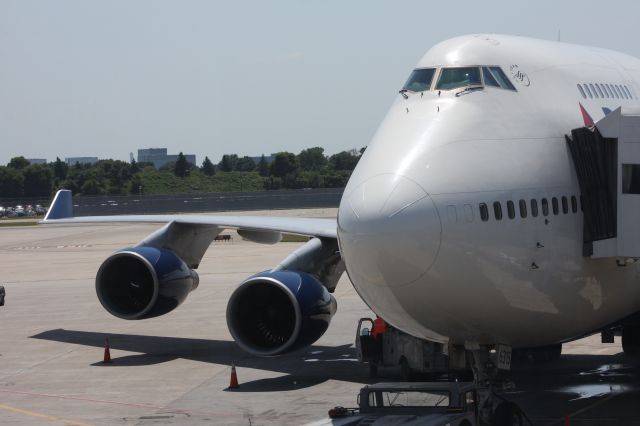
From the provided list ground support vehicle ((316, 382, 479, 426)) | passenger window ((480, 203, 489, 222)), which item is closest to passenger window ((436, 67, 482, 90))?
passenger window ((480, 203, 489, 222))

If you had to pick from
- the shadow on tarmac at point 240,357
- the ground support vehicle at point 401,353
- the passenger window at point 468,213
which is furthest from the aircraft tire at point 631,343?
the passenger window at point 468,213

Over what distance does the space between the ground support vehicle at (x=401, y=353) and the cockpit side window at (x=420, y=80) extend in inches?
220

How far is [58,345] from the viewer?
101 feet

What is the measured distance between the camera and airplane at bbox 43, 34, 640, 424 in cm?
1579

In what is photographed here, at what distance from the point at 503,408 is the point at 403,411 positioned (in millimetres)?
1517

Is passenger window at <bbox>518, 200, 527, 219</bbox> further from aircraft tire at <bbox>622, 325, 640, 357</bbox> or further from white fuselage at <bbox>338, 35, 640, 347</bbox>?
aircraft tire at <bbox>622, 325, 640, 357</bbox>

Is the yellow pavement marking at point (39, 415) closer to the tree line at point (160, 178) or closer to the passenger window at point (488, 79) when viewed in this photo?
the passenger window at point (488, 79)

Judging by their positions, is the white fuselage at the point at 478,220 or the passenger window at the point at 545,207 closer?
the white fuselage at the point at 478,220

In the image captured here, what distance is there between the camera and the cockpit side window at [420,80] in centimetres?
1855

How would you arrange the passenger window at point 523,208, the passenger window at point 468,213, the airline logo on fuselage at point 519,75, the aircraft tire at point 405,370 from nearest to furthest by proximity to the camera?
the passenger window at point 468,213, the passenger window at point 523,208, the airline logo on fuselage at point 519,75, the aircraft tire at point 405,370

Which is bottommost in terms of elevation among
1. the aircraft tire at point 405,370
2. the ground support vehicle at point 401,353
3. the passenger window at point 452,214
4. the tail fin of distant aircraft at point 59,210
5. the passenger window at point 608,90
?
the aircraft tire at point 405,370

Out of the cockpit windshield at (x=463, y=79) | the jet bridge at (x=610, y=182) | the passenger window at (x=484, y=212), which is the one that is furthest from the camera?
the cockpit windshield at (x=463, y=79)

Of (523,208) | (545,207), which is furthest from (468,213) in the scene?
(545,207)

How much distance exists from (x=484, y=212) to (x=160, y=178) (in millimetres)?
150763
